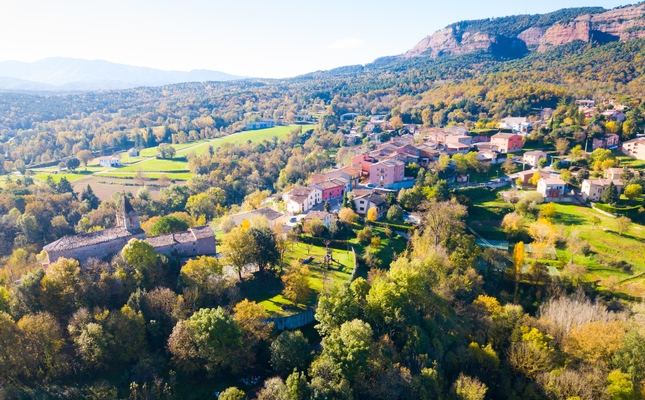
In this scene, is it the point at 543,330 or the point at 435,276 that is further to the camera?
the point at 435,276

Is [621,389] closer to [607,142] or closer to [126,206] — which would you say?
[126,206]

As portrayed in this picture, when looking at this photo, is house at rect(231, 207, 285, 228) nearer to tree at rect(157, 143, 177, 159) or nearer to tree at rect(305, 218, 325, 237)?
tree at rect(305, 218, 325, 237)

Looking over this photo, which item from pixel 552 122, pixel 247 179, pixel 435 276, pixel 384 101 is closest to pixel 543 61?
pixel 384 101

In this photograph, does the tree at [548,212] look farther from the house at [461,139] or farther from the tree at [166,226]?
the tree at [166,226]

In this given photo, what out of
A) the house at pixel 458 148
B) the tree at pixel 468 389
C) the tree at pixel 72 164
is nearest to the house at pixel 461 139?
the house at pixel 458 148

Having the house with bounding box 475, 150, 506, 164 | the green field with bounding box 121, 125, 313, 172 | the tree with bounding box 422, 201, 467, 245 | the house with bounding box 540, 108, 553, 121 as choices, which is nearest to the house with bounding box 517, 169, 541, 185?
the house with bounding box 475, 150, 506, 164

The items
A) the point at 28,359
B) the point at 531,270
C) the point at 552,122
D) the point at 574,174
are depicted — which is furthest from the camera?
the point at 552,122

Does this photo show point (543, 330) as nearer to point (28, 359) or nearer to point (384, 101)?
point (28, 359)
